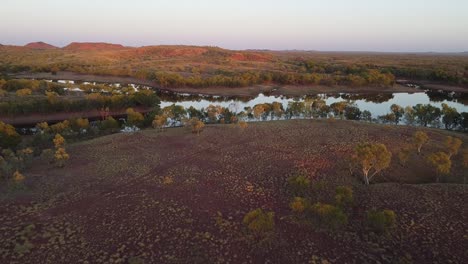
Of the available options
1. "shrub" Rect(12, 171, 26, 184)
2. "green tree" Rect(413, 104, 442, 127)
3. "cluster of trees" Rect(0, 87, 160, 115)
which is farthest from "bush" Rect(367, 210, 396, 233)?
"cluster of trees" Rect(0, 87, 160, 115)

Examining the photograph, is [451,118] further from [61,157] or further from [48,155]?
[48,155]

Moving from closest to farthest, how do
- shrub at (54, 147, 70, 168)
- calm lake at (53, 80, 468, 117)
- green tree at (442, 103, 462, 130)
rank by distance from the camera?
shrub at (54, 147, 70, 168) → green tree at (442, 103, 462, 130) → calm lake at (53, 80, 468, 117)

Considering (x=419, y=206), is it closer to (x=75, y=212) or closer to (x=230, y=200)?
(x=230, y=200)

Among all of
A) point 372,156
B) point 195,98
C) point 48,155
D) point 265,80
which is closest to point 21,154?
point 48,155

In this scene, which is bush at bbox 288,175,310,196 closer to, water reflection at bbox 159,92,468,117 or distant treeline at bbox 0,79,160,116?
distant treeline at bbox 0,79,160,116

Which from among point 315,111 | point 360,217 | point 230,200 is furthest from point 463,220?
point 315,111

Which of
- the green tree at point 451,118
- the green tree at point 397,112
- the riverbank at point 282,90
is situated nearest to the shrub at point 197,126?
the green tree at point 397,112

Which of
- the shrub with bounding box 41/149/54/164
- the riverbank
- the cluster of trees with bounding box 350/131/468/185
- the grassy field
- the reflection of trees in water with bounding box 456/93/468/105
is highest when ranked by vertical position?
the cluster of trees with bounding box 350/131/468/185
